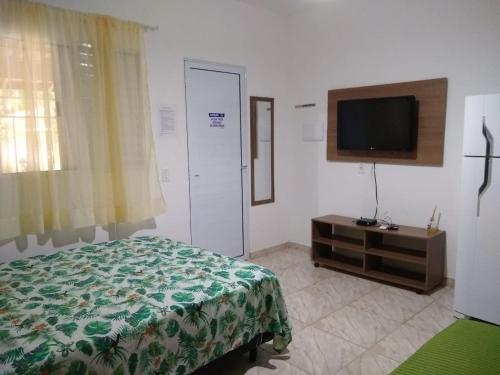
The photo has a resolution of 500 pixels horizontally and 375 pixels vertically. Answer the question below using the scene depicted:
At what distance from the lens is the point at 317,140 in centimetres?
468

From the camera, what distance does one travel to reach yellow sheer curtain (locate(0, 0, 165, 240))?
8.97 feet

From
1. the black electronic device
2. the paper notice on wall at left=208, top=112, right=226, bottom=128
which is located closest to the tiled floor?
the black electronic device

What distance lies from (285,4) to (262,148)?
5.48 ft

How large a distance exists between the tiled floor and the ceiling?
3010 millimetres

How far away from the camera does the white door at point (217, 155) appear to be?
13.2ft

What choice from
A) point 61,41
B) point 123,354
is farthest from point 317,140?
point 123,354

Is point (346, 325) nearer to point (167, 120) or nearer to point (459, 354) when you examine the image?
point (459, 354)

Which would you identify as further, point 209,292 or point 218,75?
point 218,75

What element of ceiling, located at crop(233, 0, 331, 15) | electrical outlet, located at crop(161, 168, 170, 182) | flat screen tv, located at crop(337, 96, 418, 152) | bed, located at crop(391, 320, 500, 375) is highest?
ceiling, located at crop(233, 0, 331, 15)

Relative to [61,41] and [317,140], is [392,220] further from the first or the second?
[61,41]

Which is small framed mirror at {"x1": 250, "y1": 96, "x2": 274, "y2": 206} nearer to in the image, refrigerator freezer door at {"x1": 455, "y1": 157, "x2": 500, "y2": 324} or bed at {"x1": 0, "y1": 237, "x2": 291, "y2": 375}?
bed at {"x1": 0, "y1": 237, "x2": 291, "y2": 375}

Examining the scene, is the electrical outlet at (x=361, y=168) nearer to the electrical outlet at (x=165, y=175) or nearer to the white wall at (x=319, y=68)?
the white wall at (x=319, y=68)

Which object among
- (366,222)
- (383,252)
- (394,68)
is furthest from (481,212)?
(394,68)

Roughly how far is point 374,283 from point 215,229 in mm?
1771
